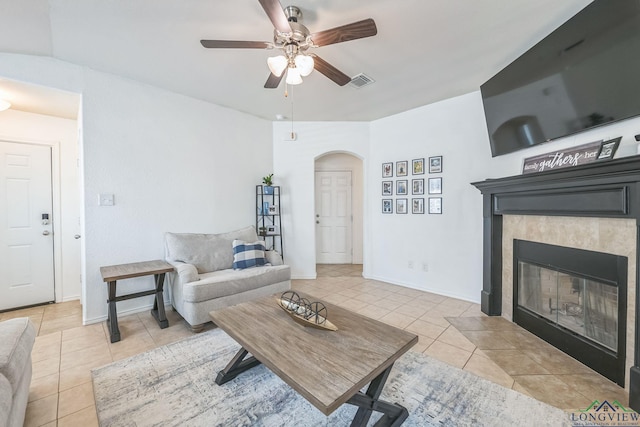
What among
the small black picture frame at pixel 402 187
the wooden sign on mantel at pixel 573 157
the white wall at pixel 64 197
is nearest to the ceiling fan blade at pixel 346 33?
the wooden sign on mantel at pixel 573 157

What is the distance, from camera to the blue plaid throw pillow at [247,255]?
3113 millimetres

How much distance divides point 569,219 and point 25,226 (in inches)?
217

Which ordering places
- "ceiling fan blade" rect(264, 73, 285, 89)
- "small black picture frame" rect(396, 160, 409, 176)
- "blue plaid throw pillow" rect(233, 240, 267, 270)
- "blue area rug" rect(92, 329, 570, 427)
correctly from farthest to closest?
"small black picture frame" rect(396, 160, 409, 176)
"blue plaid throw pillow" rect(233, 240, 267, 270)
"ceiling fan blade" rect(264, 73, 285, 89)
"blue area rug" rect(92, 329, 570, 427)

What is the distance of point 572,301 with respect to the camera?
2.13 m

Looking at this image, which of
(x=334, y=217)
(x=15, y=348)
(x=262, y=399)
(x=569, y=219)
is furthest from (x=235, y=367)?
(x=334, y=217)

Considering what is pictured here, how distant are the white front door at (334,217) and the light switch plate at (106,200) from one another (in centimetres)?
354

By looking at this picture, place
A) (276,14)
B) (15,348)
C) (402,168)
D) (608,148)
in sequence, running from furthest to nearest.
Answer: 1. (402,168)
2. (608,148)
3. (276,14)
4. (15,348)

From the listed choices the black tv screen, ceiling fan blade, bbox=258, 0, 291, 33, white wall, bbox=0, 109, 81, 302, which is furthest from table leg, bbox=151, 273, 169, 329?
the black tv screen

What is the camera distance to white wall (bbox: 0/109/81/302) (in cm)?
315

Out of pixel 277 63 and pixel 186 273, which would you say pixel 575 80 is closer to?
pixel 277 63

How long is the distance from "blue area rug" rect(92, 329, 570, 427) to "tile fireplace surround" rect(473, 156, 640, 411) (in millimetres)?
803

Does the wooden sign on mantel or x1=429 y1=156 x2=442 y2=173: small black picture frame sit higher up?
x1=429 y1=156 x2=442 y2=173: small black picture frame

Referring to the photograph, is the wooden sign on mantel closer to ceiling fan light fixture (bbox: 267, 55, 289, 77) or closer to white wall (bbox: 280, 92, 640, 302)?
white wall (bbox: 280, 92, 640, 302)

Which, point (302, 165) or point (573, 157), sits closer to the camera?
point (573, 157)
